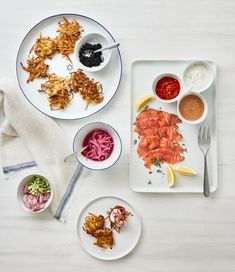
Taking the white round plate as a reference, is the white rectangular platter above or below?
above

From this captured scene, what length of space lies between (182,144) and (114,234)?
325 mm

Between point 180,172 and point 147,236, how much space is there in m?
0.21

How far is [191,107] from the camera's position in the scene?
158cm

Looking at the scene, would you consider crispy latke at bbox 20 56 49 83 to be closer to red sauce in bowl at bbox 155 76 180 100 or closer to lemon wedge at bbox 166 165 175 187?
red sauce in bowl at bbox 155 76 180 100

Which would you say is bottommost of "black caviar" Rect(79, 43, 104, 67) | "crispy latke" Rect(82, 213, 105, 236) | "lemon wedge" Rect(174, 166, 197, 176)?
"crispy latke" Rect(82, 213, 105, 236)


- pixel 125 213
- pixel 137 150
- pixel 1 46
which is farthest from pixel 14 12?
pixel 125 213

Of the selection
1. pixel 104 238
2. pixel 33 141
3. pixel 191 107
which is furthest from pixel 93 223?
pixel 191 107

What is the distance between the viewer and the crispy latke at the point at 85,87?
5.32 feet

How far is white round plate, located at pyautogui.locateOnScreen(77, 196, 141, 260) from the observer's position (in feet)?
5.28

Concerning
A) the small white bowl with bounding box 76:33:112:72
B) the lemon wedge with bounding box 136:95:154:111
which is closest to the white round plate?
the lemon wedge with bounding box 136:95:154:111

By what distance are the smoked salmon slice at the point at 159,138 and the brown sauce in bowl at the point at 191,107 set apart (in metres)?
0.04

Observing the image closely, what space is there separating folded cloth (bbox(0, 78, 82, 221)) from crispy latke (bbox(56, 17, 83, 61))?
173 mm

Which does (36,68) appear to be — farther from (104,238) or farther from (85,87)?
(104,238)

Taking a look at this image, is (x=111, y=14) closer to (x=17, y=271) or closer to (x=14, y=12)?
(x=14, y=12)
